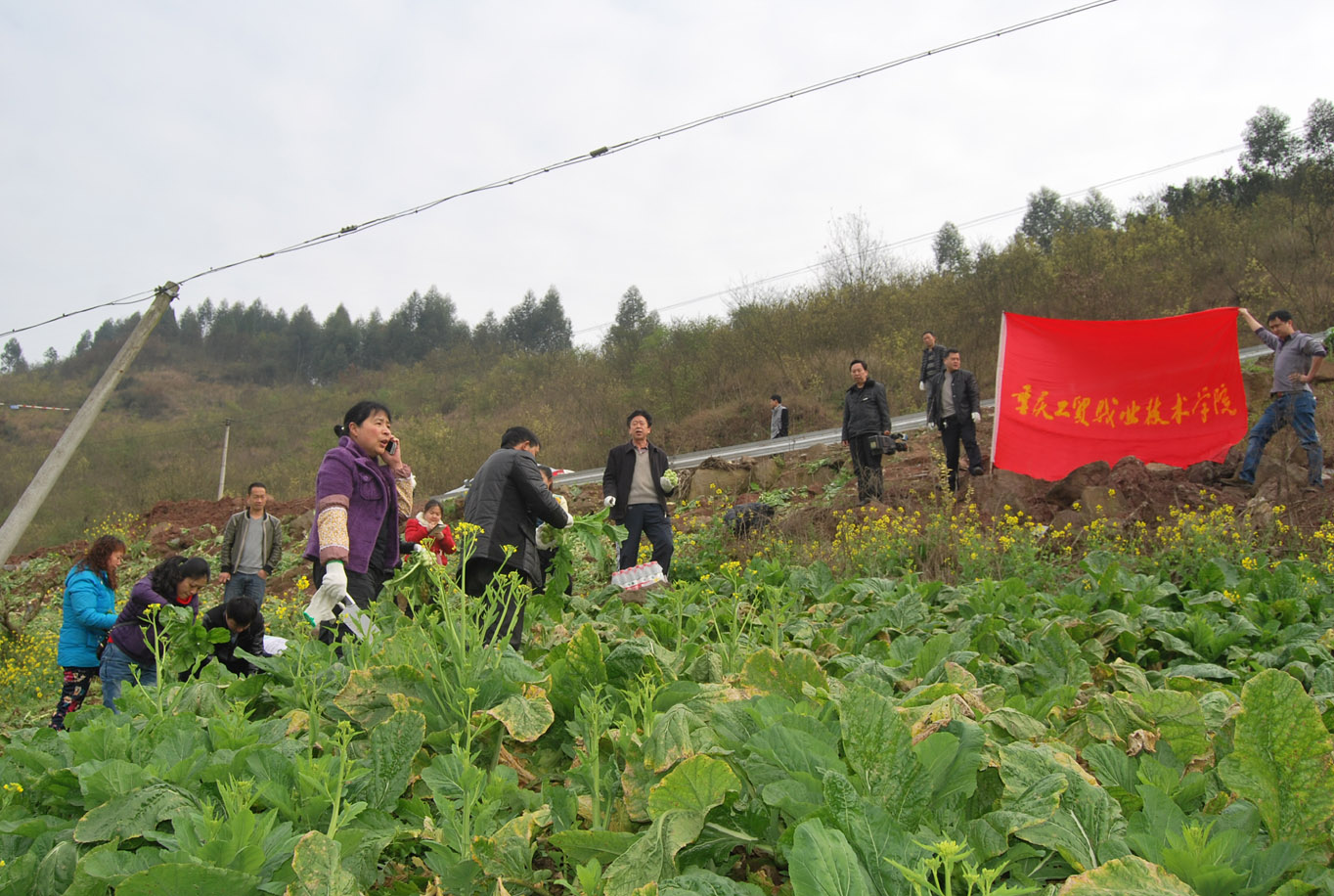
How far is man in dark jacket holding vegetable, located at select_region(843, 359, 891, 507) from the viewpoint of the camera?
9562 mm

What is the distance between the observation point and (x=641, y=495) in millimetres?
7648

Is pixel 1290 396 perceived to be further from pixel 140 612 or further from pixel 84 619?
pixel 84 619

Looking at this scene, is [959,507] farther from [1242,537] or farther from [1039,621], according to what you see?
[1039,621]

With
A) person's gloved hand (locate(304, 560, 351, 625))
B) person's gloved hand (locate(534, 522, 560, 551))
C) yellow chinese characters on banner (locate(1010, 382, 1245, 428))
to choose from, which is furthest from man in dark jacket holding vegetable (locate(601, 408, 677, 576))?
yellow chinese characters on banner (locate(1010, 382, 1245, 428))

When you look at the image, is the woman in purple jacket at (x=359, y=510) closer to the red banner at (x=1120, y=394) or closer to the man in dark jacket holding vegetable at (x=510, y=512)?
the man in dark jacket holding vegetable at (x=510, y=512)

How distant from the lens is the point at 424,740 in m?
2.03

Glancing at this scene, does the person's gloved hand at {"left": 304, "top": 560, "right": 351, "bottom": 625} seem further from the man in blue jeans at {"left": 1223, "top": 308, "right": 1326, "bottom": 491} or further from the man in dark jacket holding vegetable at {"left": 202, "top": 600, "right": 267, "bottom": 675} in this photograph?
the man in blue jeans at {"left": 1223, "top": 308, "right": 1326, "bottom": 491}

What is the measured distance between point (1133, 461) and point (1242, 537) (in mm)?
2018

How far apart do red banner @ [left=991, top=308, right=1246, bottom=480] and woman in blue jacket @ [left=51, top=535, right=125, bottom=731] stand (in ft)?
25.6

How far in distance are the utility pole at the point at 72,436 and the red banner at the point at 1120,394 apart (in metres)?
A: 11.1

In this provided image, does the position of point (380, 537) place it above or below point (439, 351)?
below

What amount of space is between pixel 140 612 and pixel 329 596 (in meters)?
2.07

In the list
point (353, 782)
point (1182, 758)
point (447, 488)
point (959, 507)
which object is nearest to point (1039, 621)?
point (1182, 758)

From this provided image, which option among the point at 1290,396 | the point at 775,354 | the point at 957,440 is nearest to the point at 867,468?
the point at 957,440
